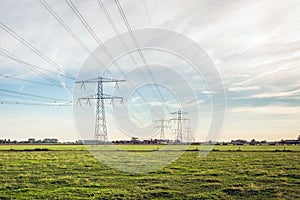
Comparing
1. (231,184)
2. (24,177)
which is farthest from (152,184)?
(24,177)

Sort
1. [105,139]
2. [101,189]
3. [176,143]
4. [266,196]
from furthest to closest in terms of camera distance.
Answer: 1. [176,143]
2. [105,139]
3. [101,189]
4. [266,196]

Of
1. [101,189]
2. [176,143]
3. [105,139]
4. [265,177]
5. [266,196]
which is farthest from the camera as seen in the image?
[176,143]

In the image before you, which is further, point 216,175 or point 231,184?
point 216,175

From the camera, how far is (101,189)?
1948 centimetres

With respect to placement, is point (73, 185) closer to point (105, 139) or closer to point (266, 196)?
point (266, 196)

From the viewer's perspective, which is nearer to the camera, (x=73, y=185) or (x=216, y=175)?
(x=73, y=185)

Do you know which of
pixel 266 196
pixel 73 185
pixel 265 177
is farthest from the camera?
pixel 265 177

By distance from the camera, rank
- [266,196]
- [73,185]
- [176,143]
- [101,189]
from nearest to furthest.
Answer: [266,196] → [101,189] → [73,185] → [176,143]

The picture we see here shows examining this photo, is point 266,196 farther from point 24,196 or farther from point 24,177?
point 24,177

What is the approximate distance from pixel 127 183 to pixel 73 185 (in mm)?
3465

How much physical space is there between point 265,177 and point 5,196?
17.4 metres

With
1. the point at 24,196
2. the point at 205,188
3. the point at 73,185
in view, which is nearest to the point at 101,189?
the point at 73,185

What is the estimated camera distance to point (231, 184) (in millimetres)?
21078

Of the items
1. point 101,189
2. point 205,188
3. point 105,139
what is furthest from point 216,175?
point 105,139
